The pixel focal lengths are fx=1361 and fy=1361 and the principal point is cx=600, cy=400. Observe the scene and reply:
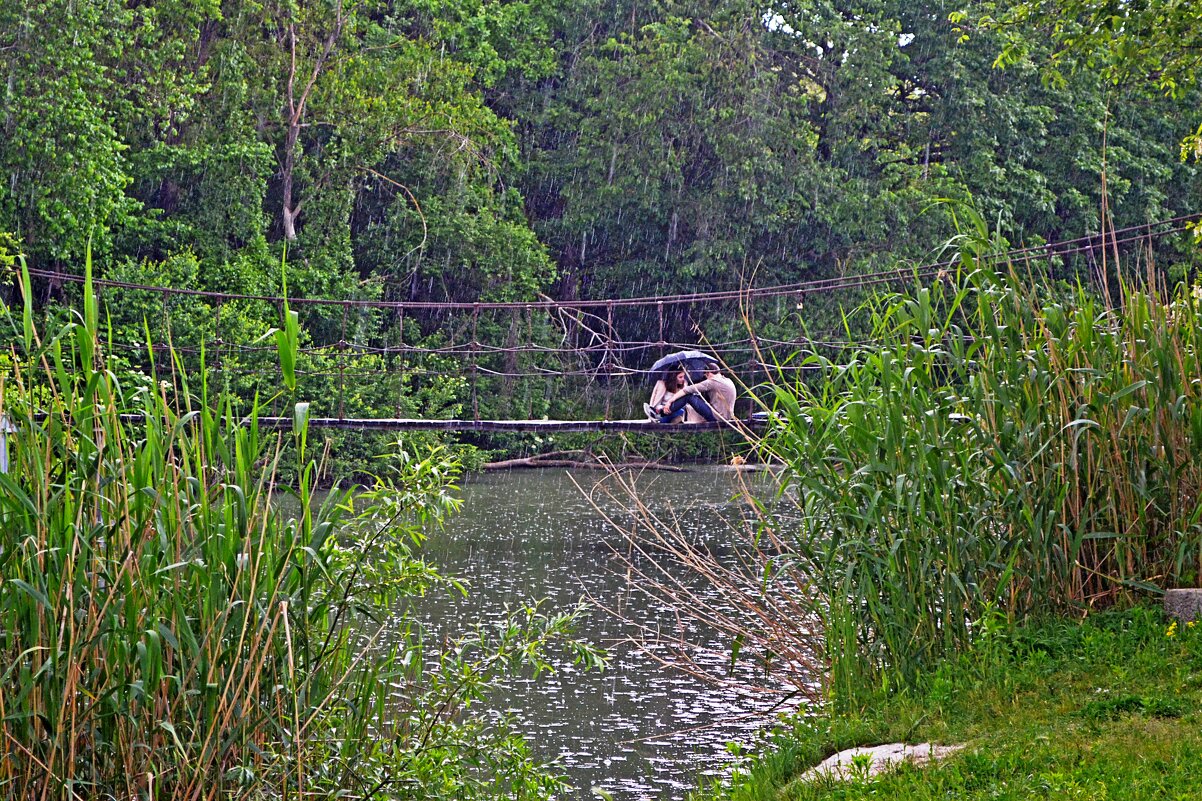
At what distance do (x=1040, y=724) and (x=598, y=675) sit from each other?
307 centimetres

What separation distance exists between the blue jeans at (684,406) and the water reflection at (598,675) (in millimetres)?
923

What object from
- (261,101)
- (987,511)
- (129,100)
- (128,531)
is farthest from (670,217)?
(128,531)

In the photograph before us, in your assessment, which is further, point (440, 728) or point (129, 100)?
point (129, 100)

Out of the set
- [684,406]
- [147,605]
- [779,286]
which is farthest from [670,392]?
[147,605]

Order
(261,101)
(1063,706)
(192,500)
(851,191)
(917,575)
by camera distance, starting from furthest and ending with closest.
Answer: (851,191)
(261,101)
(917,575)
(1063,706)
(192,500)

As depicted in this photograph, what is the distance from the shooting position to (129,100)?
15.1m

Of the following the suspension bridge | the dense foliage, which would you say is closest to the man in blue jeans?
the suspension bridge

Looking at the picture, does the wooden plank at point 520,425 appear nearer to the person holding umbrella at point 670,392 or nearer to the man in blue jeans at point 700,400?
the man in blue jeans at point 700,400

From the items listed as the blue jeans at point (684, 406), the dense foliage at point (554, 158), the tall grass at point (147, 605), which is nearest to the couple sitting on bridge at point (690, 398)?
the blue jeans at point (684, 406)

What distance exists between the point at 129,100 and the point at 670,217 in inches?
289

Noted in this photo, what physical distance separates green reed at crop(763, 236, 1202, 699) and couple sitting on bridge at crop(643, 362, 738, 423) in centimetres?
634

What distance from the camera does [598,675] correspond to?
587 cm

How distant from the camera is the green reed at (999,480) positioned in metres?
3.60

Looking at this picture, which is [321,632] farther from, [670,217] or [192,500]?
[670,217]
